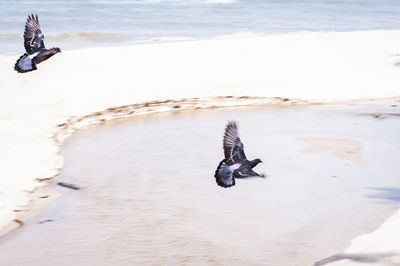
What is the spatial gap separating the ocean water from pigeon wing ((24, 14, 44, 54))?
3827mm

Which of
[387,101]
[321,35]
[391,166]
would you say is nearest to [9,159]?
[391,166]

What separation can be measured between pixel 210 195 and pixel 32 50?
5442 millimetres

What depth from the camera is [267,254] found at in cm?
416

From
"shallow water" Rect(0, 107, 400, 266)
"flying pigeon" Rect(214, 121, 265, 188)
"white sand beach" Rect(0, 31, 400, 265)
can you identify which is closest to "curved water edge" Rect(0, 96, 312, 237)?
"white sand beach" Rect(0, 31, 400, 265)

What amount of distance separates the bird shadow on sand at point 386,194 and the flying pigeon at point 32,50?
5.86 metres

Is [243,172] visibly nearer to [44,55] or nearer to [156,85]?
[156,85]

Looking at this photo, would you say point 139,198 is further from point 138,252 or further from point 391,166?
point 391,166

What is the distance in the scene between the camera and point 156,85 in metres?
9.03

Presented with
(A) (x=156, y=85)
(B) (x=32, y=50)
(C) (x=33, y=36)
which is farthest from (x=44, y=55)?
(A) (x=156, y=85)

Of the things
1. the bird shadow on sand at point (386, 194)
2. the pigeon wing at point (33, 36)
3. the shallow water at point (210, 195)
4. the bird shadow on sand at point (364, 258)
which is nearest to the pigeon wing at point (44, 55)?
the pigeon wing at point (33, 36)

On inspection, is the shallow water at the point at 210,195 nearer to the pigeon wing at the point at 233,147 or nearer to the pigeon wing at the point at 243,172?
the pigeon wing at the point at 243,172

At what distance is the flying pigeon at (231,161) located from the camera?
477cm

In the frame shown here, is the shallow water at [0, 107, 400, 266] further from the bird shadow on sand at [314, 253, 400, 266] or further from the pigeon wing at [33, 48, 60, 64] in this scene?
the pigeon wing at [33, 48, 60, 64]

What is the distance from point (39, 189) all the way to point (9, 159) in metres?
0.83
